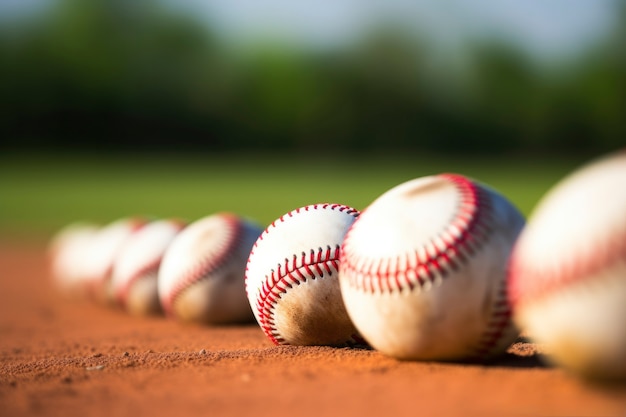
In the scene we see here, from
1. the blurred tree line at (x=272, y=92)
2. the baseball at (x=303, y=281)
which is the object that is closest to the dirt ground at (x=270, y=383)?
the baseball at (x=303, y=281)

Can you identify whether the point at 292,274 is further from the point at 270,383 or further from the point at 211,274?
the point at 211,274

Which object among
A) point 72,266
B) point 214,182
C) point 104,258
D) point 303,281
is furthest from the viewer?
point 214,182

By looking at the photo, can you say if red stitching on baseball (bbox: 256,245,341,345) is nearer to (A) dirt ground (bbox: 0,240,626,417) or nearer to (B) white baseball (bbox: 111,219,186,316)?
(A) dirt ground (bbox: 0,240,626,417)

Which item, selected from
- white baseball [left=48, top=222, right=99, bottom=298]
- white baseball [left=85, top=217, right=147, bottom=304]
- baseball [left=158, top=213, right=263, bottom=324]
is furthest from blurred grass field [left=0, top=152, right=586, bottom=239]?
baseball [left=158, top=213, right=263, bottom=324]

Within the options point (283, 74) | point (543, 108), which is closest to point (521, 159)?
point (543, 108)

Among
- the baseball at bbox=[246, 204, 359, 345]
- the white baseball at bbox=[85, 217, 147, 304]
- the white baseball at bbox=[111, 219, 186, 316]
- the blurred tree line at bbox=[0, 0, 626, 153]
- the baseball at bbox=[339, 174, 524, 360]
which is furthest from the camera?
the blurred tree line at bbox=[0, 0, 626, 153]

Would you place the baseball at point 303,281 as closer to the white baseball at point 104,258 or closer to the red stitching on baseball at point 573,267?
the red stitching on baseball at point 573,267

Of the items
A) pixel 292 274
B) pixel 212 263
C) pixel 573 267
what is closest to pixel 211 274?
pixel 212 263
